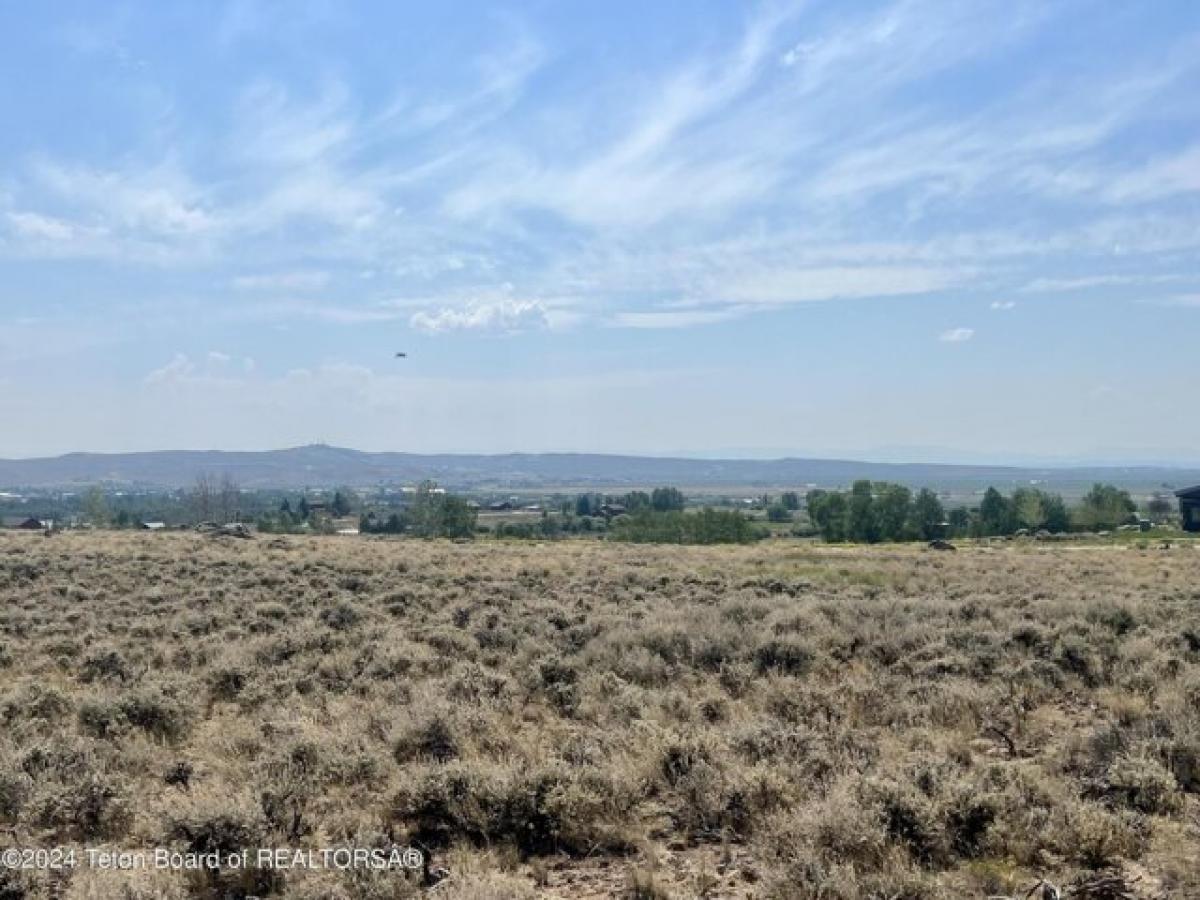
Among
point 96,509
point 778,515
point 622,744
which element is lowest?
point 778,515

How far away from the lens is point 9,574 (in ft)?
77.6

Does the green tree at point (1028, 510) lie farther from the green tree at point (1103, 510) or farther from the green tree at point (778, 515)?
the green tree at point (778, 515)

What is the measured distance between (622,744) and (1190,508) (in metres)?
69.8

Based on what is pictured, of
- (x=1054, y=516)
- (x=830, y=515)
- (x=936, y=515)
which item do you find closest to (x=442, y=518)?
(x=830, y=515)

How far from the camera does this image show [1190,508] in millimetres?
64188

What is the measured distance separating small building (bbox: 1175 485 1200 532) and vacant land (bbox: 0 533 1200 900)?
55.6 m

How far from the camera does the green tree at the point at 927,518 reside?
74.6 m

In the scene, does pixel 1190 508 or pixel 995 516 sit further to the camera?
pixel 995 516

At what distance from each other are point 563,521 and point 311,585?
85.4 metres

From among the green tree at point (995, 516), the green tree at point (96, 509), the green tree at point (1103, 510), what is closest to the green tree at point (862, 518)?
the green tree at point (995, 516)

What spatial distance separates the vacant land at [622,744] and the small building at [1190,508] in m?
55.6

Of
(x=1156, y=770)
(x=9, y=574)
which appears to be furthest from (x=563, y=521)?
(x=1156, y=770)

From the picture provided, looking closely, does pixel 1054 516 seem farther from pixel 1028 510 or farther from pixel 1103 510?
pixel 1103 510

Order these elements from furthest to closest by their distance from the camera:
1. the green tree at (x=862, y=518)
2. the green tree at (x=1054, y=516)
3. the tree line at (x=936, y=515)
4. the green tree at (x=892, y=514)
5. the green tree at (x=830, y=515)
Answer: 1. the green tree at (x=830, y=515)
2. the green tree at (x=1054, y=516)
3. the green tree at (x=862, y=518)
4. the tree line at (x=936, y=515)
5. the green tree at (x=892, y=514)
